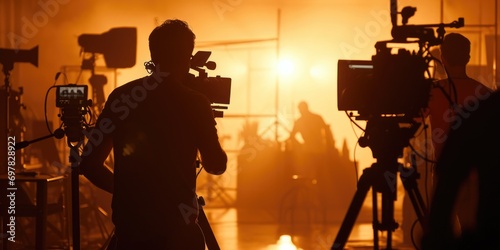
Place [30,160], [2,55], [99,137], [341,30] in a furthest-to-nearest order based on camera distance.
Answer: [341,30]
[30,160]
[2,55]
[99,137]

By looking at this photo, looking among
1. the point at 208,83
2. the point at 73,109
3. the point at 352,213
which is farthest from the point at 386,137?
the point at 73,109

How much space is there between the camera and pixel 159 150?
1.95 m

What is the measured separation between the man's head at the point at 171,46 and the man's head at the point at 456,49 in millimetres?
1840

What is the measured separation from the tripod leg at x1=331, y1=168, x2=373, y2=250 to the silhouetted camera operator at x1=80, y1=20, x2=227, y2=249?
2.01 feet

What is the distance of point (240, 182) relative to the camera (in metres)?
9.17

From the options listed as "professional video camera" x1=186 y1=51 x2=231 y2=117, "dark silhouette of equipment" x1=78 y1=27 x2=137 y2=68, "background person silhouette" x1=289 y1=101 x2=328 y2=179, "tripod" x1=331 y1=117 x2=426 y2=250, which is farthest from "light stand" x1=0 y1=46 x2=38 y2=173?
"background person silhouette" x1=289 y1=101 x2=328 y2=179

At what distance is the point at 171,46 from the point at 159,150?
0.31 meters

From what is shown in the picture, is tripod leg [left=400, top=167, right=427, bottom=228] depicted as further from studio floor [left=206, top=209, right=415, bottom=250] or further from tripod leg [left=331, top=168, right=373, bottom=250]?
studio floor [left=206, top=209, right=415, bottom=250]

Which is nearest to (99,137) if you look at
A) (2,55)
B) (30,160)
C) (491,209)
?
(491,209)

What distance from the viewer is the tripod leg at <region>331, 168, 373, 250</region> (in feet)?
7.74

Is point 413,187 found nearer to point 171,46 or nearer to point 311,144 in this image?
point 171,46

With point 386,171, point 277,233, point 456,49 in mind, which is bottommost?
point 277,233

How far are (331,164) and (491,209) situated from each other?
7.97 meters

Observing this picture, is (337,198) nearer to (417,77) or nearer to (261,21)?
(261,21)
